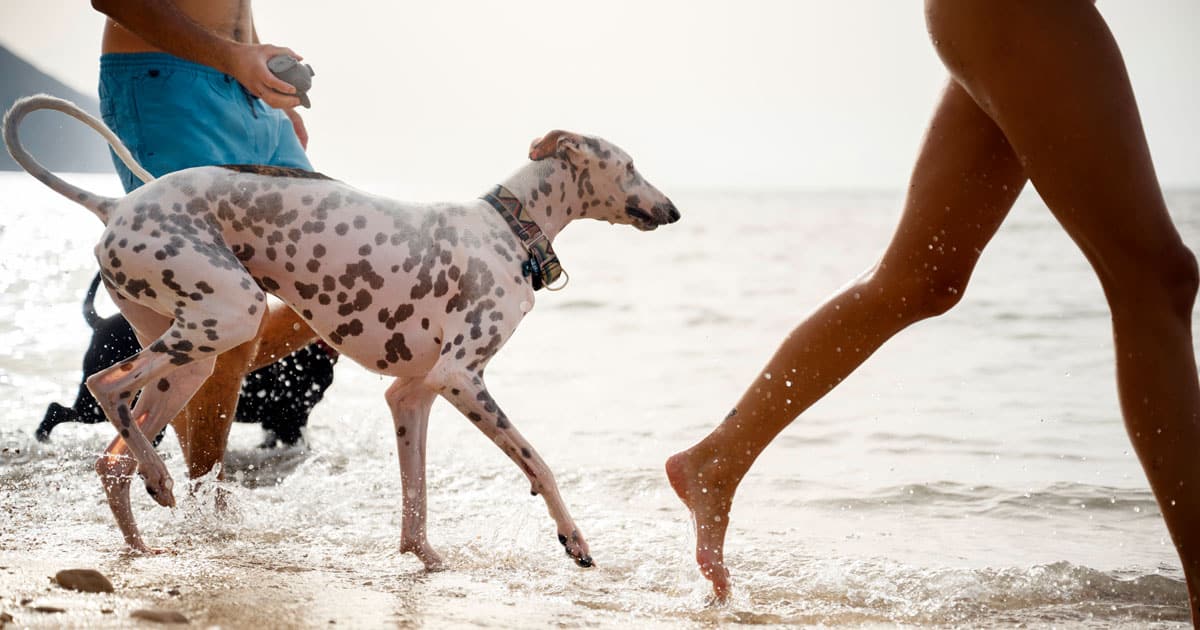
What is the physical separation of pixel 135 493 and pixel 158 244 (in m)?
1.72

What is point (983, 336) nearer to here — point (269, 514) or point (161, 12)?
point (269, 514)

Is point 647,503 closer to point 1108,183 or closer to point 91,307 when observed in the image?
point 1108,183

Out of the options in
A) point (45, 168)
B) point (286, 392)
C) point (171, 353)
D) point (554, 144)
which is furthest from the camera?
point (286, 392)

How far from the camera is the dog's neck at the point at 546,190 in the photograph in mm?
3770

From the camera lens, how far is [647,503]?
485cm

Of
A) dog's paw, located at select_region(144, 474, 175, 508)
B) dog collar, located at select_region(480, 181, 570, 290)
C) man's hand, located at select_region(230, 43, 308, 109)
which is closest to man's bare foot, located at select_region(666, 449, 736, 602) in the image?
dog collar, located at select_region(480, 181, 570, 290)

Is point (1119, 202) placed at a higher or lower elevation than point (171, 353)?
higher

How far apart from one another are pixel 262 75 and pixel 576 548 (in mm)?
1641

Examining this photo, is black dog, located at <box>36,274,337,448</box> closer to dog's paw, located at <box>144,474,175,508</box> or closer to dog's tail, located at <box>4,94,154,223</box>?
dog's tail, located at <box>4,94,154,223</box>

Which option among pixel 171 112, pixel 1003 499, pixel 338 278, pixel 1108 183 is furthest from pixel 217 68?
pixel 1003 499

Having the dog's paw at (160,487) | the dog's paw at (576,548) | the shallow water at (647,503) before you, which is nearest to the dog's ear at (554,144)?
the dog's paw at (576,548)

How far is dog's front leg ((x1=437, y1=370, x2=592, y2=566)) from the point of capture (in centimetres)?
345

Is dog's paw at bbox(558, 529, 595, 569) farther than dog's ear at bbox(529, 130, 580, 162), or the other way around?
dog's ear at bbox(529, 130, 580, 162)

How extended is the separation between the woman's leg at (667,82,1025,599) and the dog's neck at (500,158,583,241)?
32.0 inches
